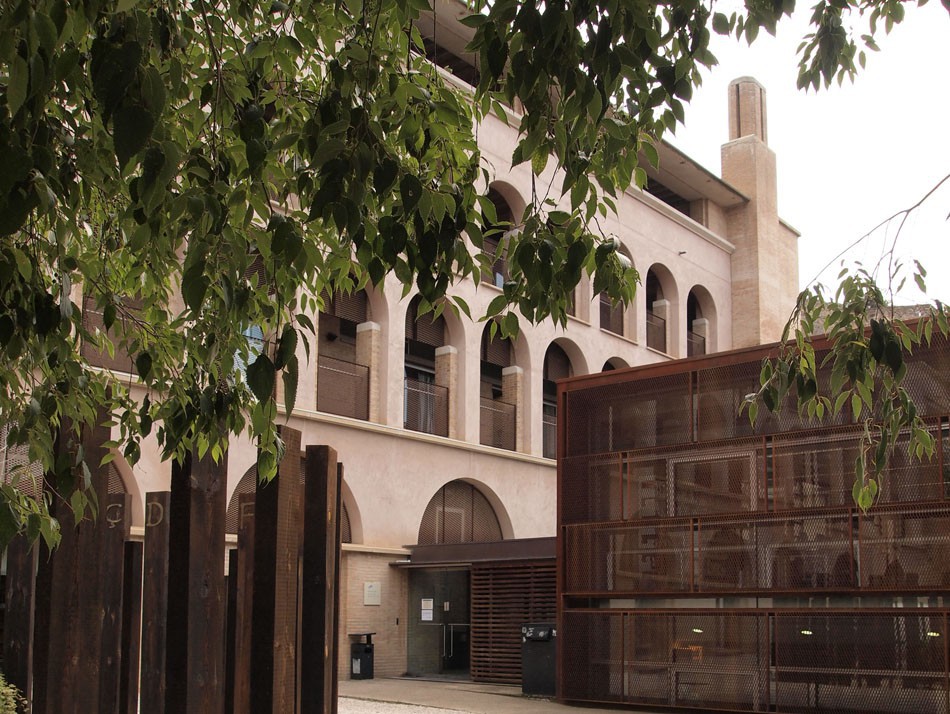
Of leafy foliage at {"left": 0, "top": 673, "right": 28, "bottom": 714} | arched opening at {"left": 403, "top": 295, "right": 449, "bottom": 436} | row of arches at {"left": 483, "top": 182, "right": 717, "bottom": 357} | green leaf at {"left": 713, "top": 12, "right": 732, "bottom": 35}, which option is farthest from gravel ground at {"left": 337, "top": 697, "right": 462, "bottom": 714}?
green leaf at {"left": 713, "top": 12, "right": 732, "bottom": 35}

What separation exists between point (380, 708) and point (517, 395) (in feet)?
45.7

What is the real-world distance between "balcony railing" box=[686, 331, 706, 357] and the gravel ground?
2224 centimetres

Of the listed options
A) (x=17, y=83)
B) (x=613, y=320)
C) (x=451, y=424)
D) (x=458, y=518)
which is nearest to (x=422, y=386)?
(x=451, y=424)

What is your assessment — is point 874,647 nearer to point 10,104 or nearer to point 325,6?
point 325,6

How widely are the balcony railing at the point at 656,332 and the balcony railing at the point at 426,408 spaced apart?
9874 mm

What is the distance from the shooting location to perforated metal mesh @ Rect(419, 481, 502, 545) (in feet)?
96.6

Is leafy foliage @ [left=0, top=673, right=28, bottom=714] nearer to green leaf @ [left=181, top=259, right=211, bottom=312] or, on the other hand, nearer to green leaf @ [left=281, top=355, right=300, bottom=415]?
green leaf @ [left=281, top=355, right=300, bottom=415]

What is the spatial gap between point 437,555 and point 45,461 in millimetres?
22021

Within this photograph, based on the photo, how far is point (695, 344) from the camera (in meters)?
39.8

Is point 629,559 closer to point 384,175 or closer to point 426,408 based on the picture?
point 426,408

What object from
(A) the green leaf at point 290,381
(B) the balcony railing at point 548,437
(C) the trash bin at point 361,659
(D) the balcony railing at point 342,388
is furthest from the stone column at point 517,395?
(A) the green leaf at point 290,381

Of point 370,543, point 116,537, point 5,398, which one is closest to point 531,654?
point 370,543

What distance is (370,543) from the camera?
27000 millimetres

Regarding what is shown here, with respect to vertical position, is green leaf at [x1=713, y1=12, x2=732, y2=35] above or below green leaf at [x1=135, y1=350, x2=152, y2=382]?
above
